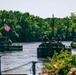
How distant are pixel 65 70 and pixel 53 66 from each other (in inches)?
43.6

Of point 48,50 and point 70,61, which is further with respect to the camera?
point 48,50

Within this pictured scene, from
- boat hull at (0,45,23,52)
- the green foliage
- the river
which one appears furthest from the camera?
boat hull at (0,45,23,52)

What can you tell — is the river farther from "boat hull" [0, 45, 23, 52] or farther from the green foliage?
"boat hull" [0, 45, 23, 52]

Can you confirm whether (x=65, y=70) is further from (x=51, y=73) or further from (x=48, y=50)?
(x=48, y=50)

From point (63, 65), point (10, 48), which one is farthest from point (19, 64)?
point (63, 65)

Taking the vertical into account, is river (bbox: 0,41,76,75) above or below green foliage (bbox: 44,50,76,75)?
below

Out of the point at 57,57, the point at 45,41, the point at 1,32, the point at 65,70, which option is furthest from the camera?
the point at 1,32

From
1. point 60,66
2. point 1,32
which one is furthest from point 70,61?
point 1,32

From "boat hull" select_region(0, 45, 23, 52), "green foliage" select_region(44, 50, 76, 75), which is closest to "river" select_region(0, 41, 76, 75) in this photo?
"green foliage" select_region(44, 50, 76, 75)

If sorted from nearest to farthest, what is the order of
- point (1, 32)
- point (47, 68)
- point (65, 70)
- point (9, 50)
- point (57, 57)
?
point (65, 70)
point (47, 68)
point (57, 57)
point (9, 50)
point (1, 32)

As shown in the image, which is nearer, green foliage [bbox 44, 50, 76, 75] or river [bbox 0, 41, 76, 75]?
green foliage [bbox 44, 50, 76, 75]

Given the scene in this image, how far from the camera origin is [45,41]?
344ft

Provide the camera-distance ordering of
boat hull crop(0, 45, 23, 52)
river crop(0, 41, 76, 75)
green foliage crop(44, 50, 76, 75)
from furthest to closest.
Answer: boat hull crop(0, 45, 23, 52)
river crop(0, 41, 76, 75)
green foliage crop(44, 50, 76, 75)

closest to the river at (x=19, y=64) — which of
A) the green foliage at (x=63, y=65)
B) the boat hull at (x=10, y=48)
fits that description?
the green foliage at (x=63, y=65)
